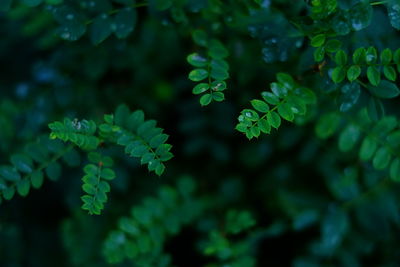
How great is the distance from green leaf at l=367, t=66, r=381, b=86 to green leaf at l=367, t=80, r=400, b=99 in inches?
3.0

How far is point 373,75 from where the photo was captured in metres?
1.49

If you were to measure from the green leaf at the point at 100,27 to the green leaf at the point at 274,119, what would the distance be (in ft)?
2.38

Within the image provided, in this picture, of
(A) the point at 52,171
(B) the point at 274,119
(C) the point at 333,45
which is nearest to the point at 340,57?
(C) the point at 333,45

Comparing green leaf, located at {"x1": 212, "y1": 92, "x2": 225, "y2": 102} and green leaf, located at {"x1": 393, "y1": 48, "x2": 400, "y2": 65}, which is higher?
green leaf, located at {"x1": 393, "y1": 48, "x2": 400, "y2": 65}

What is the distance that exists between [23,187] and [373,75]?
1.20 meters

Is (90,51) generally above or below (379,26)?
below

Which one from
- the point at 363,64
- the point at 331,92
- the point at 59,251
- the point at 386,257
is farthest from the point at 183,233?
the point at 363,64

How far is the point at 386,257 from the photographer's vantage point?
2.29 m

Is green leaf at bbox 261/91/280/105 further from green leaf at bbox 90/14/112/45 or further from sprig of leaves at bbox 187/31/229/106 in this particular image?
green leaf at bbox 90/14/112/45

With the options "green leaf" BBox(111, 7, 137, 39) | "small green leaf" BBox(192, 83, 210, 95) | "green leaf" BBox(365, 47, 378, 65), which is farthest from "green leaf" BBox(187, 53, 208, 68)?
"green leaf" BBox(365, 47, 378, 65)

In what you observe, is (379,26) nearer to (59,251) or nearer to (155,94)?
(155,94)

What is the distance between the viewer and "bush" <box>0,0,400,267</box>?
62.4 inches

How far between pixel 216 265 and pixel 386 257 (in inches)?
31.5

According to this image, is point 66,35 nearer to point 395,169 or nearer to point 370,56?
point 370,56
